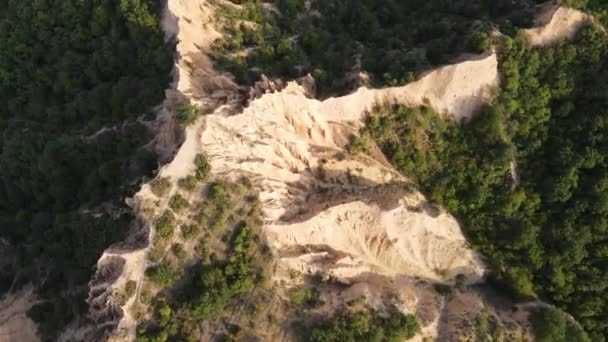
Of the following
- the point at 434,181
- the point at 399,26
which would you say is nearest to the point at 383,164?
the point at 434,181

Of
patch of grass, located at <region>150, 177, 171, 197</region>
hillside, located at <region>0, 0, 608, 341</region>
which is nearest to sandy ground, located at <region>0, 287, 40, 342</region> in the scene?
hillside, located at <region>0, 0, 608, 341</region>

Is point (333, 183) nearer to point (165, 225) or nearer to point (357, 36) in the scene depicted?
point (165, 225)

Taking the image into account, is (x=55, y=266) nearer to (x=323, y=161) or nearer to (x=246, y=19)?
(x=323, y=161)

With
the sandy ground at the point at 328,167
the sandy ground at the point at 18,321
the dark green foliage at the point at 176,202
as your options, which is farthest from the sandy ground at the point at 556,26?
the sandy ground at the point at 18,321

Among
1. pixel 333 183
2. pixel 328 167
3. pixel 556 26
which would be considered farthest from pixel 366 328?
pixel 556 26

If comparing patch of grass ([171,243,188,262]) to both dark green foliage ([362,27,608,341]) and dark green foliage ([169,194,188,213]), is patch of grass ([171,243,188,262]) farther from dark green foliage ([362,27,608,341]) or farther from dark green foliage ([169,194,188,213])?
dark green foliage ([362,27,608,341])

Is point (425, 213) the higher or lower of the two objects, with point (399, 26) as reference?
lower

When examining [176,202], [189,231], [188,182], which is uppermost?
[188,182]
